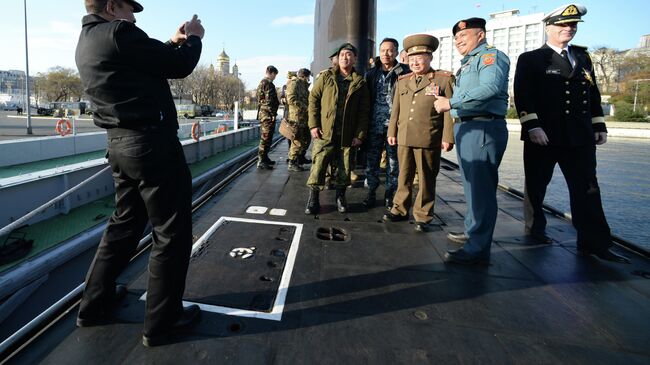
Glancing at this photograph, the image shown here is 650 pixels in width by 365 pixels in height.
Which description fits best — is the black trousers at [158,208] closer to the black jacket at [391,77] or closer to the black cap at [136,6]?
the black cap at [136,6]

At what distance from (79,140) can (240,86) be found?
86.3 meters

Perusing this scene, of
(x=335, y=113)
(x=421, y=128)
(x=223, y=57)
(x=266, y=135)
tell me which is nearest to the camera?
(x=421, y=128)

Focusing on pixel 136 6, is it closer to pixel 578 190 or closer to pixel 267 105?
pixel 578 190

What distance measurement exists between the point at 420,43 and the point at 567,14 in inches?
47.5

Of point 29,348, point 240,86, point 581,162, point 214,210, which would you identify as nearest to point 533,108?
point 581,162

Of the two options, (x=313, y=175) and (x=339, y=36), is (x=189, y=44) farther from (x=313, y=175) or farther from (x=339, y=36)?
(x=339, y=36)

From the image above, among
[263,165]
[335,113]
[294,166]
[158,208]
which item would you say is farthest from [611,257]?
[263,165]

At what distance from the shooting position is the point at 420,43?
3.48m

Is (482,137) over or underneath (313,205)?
over

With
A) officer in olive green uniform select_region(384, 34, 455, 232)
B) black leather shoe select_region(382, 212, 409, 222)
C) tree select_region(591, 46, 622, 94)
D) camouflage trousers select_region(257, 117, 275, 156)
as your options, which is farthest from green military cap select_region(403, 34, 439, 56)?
tree select_region(591, 46, 622, 94)

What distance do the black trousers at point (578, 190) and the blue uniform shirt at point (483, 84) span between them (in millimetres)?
866

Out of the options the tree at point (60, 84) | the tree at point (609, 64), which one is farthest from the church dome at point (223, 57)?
the tree at point (609, 64)

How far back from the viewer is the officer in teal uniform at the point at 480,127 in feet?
8.89

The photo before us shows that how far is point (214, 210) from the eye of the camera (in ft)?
12.7
